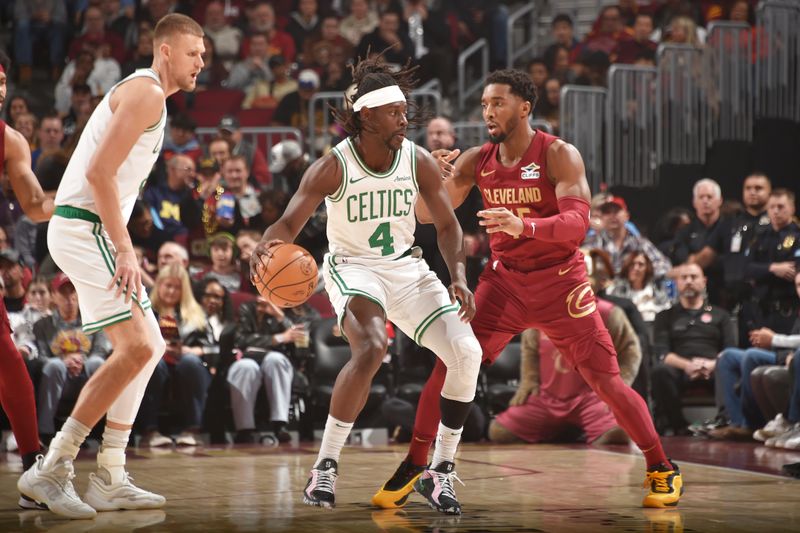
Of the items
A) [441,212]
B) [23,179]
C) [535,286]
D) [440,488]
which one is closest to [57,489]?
[23,179]

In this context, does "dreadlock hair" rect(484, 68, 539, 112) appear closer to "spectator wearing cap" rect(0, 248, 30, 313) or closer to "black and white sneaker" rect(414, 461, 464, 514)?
"black and white sneaker" rect(414, 461, 464, 514)

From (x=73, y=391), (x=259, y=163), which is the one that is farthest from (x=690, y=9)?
(x=73, y=391)

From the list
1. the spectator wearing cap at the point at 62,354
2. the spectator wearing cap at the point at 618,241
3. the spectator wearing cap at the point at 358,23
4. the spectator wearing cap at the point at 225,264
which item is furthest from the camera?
the spectator wearing cap at the point at 358,23

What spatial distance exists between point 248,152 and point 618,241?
149 inches

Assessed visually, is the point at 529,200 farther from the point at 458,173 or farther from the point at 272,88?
the point at 272,88

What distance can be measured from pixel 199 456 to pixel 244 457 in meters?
0.32

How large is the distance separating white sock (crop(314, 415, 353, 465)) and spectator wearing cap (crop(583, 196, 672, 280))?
577cm

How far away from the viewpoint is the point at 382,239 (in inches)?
210

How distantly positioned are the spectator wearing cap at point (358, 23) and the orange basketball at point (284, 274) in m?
9.92

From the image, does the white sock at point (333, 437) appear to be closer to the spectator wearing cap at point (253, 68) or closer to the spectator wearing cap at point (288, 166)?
the spectator wearing cap at point (288, 166)

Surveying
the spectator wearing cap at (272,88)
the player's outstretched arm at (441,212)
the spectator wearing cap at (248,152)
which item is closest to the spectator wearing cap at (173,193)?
the spectator wearing cap at (248,152)

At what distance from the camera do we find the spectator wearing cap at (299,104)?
511 inches

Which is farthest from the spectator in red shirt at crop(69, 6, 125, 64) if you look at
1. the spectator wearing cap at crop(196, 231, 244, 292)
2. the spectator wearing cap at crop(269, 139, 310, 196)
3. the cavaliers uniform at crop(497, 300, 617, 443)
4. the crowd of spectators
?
the cavaliers uniform at crop(497, 300, 617, 443)

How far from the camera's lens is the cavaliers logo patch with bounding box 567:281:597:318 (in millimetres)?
5566
